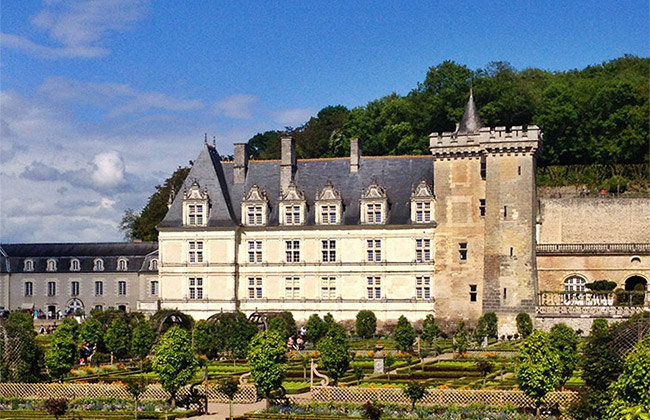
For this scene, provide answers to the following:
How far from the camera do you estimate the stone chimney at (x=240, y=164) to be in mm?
59375

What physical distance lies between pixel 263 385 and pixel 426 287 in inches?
1051

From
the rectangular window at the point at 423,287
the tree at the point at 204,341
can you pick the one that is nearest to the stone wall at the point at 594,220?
the rectangular window at the point at 423,287

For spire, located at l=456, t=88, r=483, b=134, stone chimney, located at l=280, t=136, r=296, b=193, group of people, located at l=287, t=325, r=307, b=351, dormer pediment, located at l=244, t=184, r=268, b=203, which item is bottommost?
group of people, located at l=287, t=325, r=307, b=351

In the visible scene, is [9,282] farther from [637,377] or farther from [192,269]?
[637,377]

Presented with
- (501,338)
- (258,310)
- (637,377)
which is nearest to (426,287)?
(501,338)

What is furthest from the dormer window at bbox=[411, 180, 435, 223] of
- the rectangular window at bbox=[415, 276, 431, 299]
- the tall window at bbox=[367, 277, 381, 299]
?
the tall window at bbox=[367, 277, 381, 299]

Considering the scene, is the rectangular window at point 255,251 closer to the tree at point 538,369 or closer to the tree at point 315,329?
the tree at point 315,329

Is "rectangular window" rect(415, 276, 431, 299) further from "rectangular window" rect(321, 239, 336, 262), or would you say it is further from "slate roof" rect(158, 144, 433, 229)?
"rectangular window" rect(321, 239, 336, 262)

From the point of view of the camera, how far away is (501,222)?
53594 millimetres

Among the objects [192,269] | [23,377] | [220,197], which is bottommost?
[23,377]

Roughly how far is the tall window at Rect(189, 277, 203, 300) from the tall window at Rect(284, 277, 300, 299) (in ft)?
15.8

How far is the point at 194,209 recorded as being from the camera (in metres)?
57.8

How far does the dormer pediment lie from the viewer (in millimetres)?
57469

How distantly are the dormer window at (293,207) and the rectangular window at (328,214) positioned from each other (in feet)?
3.52
